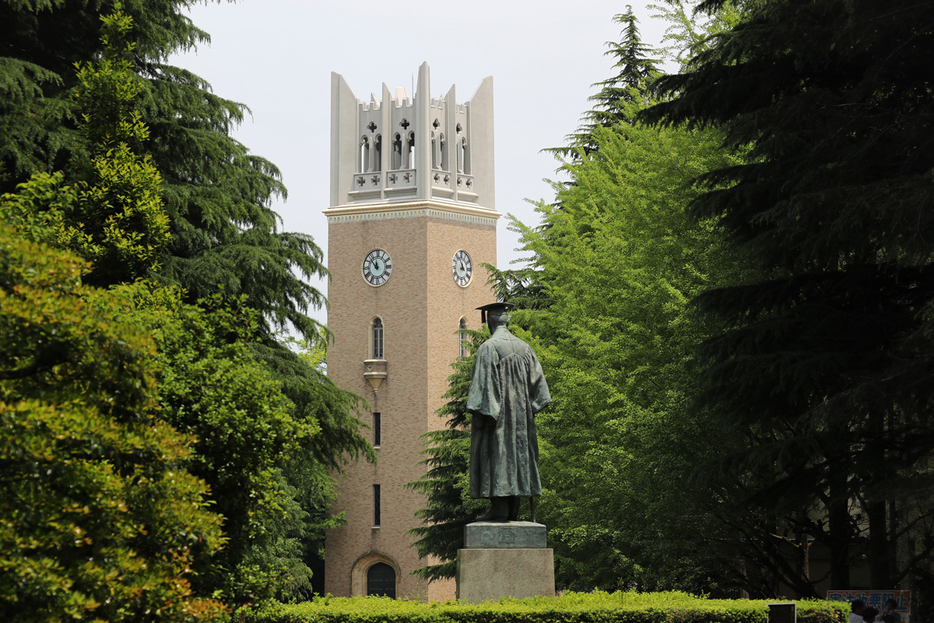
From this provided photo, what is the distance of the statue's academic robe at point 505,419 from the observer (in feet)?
35.1

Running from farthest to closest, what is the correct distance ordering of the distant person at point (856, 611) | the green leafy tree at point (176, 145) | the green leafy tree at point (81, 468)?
the green leafy tree at point (176, 145)
the distant person at point (856, 611)
the green leafy tree at point (81, 468)

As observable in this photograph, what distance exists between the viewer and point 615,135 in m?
23.9

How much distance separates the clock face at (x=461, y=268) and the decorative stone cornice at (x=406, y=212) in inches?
60.1

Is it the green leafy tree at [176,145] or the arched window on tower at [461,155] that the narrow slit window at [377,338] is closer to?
the arched window on tower at [461,155]

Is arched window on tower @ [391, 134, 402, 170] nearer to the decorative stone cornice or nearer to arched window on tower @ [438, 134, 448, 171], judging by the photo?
arched window on tower @ [438, 134, 448, 171]

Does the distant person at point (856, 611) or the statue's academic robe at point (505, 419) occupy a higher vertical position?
the statue's academic robe at point (505, 419)

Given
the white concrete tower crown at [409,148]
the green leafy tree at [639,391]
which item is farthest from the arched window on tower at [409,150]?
the green leafy tree at [639,391]

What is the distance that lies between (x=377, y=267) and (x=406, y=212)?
264 cm

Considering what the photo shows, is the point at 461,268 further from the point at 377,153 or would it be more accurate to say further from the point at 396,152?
the point at 377,153

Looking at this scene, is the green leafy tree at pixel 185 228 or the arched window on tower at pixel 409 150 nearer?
the green leafy tree at pixel 185 228

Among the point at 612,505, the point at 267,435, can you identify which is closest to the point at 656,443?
the point at 612,505

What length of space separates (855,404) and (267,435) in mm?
5811

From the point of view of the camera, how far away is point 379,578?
45375 millimetres

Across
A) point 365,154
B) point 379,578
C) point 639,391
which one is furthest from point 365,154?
point 639,391
